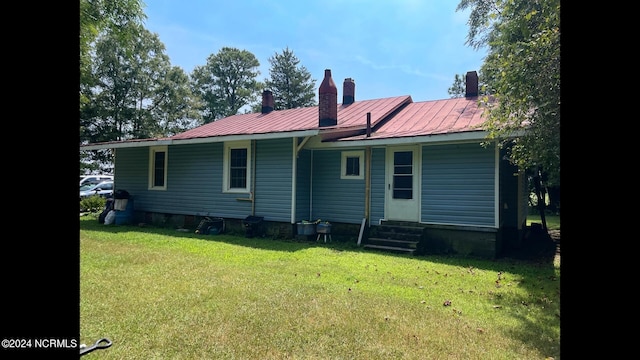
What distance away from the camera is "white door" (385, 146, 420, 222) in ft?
30.4

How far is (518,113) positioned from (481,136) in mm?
1746

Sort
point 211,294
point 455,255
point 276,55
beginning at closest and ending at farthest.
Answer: point 211,294, point 455,255, point 276,55

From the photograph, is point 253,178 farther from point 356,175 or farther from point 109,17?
point 109,17

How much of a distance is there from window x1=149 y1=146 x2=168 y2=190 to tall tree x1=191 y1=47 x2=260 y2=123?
23.7 m

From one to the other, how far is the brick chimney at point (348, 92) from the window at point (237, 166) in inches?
209

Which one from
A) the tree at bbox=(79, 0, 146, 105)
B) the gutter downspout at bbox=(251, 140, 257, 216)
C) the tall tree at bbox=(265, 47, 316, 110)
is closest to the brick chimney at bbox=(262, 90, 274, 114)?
the gutter downspout at bbox=(251, 140, 257, 216)

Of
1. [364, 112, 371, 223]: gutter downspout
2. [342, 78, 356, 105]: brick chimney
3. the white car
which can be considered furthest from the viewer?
the white car

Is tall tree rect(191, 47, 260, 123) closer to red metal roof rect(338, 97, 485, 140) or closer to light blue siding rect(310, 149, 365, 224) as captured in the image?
red metal roof rect(338, 97, 485, 140)

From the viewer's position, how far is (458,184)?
871cm

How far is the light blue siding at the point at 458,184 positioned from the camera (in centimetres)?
833

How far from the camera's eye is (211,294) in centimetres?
480
